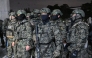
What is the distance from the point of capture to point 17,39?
6.16 metres

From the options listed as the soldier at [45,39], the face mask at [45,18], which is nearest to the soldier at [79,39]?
the soldier at [45,39]

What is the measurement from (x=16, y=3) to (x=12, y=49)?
512 inches

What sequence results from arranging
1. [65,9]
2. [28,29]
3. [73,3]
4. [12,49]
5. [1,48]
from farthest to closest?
[73,3], [65,9], [1,48], [12,49], [28,29]

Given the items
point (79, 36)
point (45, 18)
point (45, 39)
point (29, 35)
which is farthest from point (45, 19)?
point (79, 36)

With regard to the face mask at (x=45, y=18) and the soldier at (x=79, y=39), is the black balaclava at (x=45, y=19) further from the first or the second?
the soldier at (x=79, y=39)

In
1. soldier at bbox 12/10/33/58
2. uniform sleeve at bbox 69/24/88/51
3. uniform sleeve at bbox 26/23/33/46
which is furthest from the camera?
soldier at bbox 12/10/33/58

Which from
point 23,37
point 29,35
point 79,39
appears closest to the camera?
point 79,39

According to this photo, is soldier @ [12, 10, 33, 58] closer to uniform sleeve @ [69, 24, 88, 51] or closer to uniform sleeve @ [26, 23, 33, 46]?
uniform sleeve @ [26, 23, 33, 46]

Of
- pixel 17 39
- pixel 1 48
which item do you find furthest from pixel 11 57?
pixel 1 48

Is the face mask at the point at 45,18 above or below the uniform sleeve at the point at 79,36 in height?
above

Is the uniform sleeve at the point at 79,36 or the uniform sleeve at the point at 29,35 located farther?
the uniform sleeve at the point at 29,35

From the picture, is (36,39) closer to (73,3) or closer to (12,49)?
(12,49)

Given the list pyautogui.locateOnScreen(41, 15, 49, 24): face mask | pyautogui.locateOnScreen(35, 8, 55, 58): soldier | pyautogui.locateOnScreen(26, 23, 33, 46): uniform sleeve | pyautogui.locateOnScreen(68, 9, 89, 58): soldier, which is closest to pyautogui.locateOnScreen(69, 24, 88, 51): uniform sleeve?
pyautogui.locateOnScreen(68, 9, 89, 58): soldier

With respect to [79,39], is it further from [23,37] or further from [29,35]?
[23,37]
